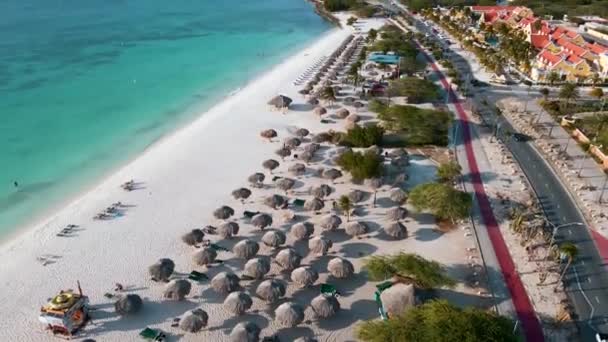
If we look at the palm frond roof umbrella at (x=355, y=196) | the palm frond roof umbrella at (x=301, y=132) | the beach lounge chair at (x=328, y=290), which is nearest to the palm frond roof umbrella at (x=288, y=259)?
the beach lounge chair at (x=328, y=290)

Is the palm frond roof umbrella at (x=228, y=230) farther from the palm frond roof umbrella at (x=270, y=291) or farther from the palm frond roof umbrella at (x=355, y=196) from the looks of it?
the palm frond roof umbrella at (x=355, y=196)

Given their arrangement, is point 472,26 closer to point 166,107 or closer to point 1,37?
point 166,107

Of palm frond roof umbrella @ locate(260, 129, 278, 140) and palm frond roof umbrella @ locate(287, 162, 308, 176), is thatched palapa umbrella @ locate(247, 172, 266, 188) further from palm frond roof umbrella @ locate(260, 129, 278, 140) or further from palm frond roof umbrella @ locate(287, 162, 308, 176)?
palm frond roof umbrella @ locate(260, 129, 278, 140)

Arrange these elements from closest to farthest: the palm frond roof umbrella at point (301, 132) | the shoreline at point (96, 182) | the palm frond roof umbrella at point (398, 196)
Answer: the palm frond roof umbrella at point (398, 196) → the shoreline at point (96, 182) → the palm frond roof umbrella at point (301, 132)

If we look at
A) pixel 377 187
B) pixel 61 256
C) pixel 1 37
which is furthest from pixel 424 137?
pixel 1 37

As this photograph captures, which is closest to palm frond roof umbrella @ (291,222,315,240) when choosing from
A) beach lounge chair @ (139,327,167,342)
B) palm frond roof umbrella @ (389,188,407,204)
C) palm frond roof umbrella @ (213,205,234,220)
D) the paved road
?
palm frond roof umbrella @ (213,205,234,220)

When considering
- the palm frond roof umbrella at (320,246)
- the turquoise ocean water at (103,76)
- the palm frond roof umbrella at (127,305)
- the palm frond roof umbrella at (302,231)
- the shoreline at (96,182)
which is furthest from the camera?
the turquoise ocean water at (103,76)
